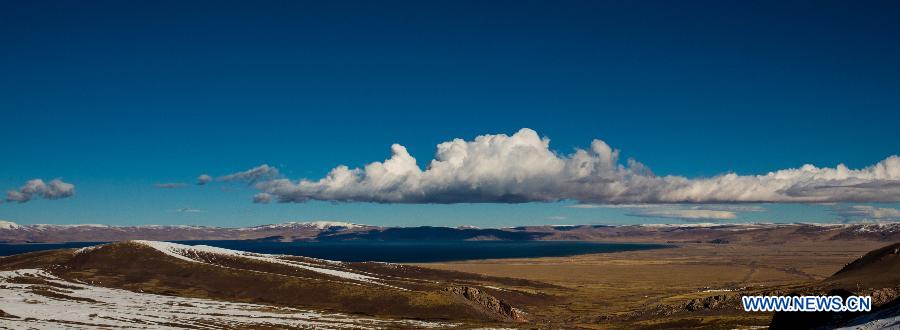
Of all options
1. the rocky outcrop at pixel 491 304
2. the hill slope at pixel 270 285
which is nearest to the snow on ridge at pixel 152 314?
the hill slope at pixel 270 285

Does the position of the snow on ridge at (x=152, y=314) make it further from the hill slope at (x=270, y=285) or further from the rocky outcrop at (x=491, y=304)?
the rocky outcrop at (x=491, y=304)

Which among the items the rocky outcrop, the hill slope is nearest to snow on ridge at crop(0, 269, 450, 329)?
the hill slope

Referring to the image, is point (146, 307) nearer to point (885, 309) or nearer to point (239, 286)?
point (239, 286)

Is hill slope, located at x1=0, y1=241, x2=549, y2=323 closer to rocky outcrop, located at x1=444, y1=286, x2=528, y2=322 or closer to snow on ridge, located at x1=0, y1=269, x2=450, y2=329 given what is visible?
rocky outcrop, located at x1=444, y1=286, x2=528, y2=322

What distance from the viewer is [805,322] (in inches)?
2421

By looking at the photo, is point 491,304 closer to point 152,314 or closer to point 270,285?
point 270,285

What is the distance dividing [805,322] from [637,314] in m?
72.5

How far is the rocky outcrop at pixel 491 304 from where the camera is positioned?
5413 inches

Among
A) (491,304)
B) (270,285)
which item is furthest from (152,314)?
(491,304)

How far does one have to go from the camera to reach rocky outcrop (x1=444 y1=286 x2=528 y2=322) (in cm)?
13750

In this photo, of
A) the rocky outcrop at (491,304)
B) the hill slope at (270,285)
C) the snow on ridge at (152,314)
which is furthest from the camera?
the hill slope at (270,285)

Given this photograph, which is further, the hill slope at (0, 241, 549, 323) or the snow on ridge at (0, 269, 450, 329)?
the hill slope at (0, 241, 549, 323)

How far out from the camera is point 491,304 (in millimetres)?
142375

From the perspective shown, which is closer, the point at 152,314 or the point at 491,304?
the point at 152,314
